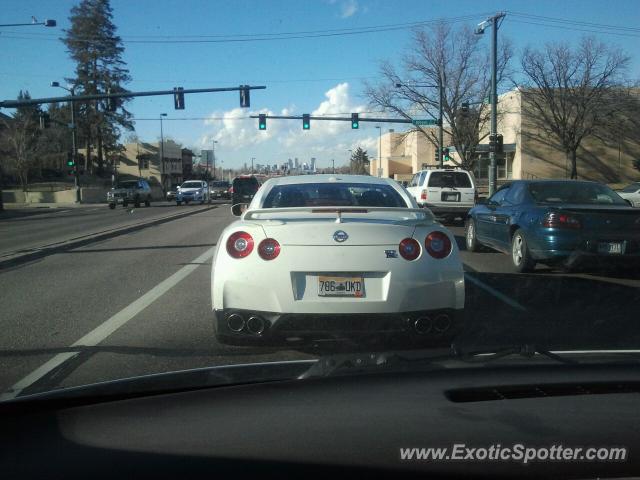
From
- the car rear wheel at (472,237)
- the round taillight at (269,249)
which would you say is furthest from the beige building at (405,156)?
the round taillight at (269,249)

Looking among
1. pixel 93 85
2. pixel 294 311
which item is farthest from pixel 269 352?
pixel 93 85

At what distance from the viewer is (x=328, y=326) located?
4.76 m

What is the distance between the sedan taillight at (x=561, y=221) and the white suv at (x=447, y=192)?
11.1m

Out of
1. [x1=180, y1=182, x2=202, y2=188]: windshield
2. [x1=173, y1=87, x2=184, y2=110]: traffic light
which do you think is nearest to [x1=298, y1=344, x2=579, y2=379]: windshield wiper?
[x1=173, y1=87, x2=184, y2=110]: traffic light

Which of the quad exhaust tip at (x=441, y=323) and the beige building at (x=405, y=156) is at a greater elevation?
the beige building at (x=405, y=156)

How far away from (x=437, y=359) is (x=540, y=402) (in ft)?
1.89

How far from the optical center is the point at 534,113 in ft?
155

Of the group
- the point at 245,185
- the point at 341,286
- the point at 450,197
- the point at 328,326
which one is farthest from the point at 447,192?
the point at 245,185

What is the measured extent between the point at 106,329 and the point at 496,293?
4937mm

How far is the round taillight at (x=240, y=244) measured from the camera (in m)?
4.99

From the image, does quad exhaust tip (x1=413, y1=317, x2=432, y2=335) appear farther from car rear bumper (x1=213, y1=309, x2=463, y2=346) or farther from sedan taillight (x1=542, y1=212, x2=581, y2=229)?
sedan taillight (x1=542, y1=212, x2=581, y2=229)

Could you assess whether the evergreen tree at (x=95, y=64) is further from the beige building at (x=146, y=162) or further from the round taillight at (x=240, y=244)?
the round taillight at (x=240, y=244)

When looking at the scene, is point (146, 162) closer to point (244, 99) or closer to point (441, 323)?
point (244, 99)

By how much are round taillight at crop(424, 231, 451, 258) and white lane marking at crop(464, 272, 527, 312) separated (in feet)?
8.61
